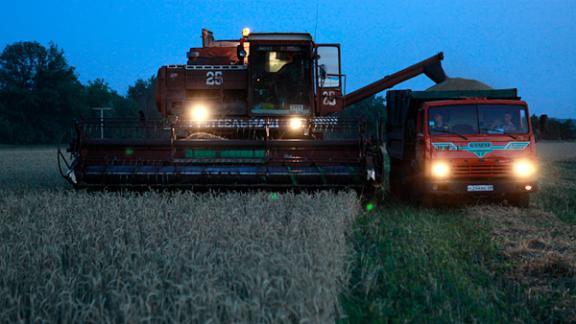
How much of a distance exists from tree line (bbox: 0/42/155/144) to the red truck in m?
46.8

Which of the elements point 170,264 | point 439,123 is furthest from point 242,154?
point 170,264

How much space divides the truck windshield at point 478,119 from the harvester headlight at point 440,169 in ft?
1.96

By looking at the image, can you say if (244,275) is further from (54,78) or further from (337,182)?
(54,78)

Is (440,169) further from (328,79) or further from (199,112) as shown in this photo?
(199,112)

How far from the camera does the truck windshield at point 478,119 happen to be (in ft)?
34.9

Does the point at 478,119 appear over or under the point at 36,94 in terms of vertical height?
under

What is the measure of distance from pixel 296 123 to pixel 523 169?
3929 mm

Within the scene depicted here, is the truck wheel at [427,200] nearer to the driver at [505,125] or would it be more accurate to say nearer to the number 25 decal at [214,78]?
the driver at [505,125]

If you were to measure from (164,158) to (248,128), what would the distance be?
1.60 m

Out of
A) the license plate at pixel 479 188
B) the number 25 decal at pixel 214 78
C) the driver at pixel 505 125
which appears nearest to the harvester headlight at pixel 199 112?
the number 25 decal at pixel 214 78

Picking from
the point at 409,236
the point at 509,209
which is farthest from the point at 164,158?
the point at 509,209

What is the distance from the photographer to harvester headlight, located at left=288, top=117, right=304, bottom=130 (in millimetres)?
11242

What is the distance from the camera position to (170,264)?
459 centimetres

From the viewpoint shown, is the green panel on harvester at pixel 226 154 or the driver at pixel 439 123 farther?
the driver at pixel 439 123
